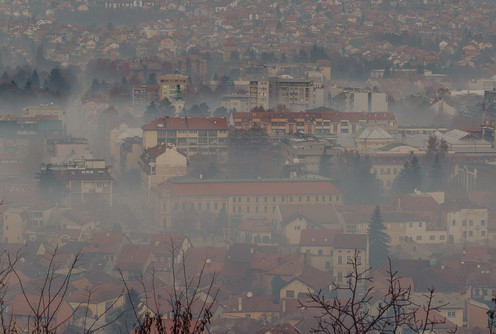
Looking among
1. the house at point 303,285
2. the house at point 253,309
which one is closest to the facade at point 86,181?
the house at point 303,285

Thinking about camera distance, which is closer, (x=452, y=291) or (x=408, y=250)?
(x=452, y=291)

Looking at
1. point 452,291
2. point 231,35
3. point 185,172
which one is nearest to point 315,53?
point 231,35

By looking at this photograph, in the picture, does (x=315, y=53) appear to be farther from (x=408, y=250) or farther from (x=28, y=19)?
(x=408, y=250)

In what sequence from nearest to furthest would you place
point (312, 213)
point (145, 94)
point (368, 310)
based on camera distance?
point (368, 310), point (312, 213), point (145, 94)

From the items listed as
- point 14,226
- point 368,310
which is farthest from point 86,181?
point 368,310

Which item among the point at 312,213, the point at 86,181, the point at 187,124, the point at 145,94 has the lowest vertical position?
the point at 312,213

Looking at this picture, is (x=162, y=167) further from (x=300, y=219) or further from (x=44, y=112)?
(x=44, y=112)

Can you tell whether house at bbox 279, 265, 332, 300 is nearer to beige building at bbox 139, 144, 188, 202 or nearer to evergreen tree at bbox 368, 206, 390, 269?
evergreen tree at bbox 368, 206, 390, 269
